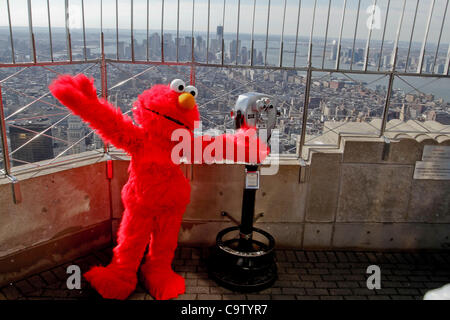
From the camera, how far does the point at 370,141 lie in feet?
15.5

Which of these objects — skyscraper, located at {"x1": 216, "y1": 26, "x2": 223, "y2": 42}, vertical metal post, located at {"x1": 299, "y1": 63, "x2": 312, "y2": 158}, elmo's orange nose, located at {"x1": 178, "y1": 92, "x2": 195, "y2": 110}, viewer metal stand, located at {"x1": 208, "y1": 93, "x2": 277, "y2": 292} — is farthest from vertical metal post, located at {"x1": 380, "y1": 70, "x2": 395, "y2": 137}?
elmo's orange nose, located at {"x1": 178, "y1": 92, "x2": 195, "y2": 110}

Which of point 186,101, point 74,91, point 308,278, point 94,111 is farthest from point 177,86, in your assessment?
point 308,278

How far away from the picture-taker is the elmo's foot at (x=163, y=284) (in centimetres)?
393

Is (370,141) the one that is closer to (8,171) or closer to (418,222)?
(418,222)

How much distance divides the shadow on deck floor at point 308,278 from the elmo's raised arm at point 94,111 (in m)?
Answer: 1.52

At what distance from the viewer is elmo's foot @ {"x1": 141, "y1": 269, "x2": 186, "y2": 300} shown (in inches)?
155

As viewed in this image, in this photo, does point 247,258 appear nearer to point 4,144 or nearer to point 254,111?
point 254,111

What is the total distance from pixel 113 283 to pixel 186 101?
5.95ft

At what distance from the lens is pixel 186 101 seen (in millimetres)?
3438

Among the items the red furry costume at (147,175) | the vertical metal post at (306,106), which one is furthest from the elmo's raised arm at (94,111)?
the vertical metal post at (306,106)

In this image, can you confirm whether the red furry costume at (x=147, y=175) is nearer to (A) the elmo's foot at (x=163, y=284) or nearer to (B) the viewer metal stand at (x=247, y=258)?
(A) the elmo's foot at (x=163, y=284)

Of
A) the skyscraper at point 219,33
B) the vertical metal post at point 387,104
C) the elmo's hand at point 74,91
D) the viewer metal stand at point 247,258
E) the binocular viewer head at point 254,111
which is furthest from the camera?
the vertical metal post at point 387,104
